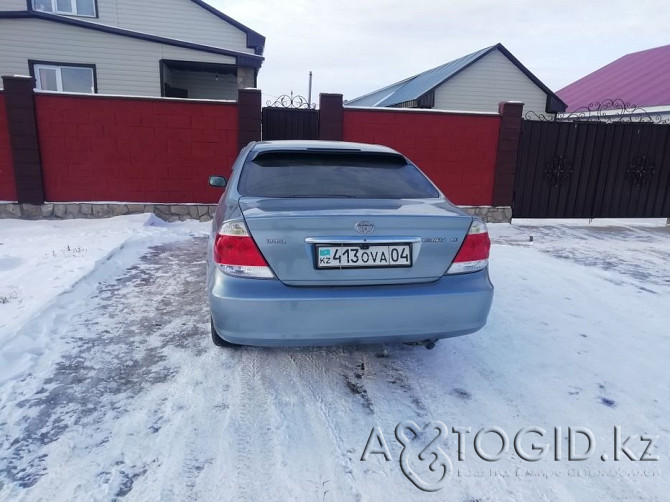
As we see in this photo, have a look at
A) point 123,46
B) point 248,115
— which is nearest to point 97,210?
point 248,115

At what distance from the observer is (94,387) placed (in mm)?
2646

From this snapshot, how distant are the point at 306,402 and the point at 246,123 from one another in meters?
6.53

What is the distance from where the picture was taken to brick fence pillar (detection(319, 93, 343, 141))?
818 centimetres

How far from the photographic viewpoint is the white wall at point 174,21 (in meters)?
14.6

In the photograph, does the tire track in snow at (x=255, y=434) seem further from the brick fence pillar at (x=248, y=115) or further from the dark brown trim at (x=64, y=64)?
the dark brown trim at (x=64, y=64)

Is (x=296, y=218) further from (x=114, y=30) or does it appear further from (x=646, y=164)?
(x=114, y=30)

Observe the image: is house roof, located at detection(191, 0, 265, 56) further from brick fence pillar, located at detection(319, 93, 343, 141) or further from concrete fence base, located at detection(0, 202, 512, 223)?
concrete fence base, located at detection(0, 202, 512, 223)

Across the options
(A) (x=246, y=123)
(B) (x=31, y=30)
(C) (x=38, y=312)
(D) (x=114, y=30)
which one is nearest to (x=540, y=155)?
(A) (x=246, y=123)

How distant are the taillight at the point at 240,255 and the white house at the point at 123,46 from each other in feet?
39.2

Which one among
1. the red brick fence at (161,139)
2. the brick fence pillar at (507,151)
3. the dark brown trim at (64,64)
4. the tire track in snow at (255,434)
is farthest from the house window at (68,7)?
the tire track in snow at (255,434)

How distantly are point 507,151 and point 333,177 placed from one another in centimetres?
689

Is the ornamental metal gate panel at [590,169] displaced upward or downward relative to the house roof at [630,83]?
downward

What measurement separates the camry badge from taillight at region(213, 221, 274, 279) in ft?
1.69

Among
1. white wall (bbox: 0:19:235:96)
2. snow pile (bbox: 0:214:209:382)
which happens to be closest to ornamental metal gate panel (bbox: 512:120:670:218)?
snow pile (bbox: 0:214:209:382)
